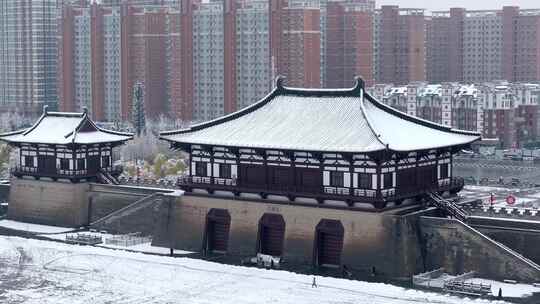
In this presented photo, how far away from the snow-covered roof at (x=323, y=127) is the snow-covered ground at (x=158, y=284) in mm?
6584

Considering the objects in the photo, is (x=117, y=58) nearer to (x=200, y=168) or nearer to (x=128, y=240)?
(x=128, y=240)

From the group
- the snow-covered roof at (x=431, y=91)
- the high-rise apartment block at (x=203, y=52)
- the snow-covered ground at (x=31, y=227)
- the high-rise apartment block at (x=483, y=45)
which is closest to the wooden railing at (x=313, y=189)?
the snow-covered ground at (x=31, y=227)

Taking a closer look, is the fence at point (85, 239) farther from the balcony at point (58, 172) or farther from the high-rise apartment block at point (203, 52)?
the high-rise apartment block at point (203, 52)

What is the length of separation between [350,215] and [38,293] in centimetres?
1518

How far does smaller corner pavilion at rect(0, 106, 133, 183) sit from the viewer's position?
216 feet

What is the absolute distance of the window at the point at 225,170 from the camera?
2212 inches

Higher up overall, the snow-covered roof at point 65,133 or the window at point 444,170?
the snow-covered roof at point 65,133

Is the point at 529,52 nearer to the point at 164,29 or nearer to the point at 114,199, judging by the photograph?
the point at 164,29

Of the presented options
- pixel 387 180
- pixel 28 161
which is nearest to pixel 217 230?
pixel 387 180

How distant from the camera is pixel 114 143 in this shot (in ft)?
222

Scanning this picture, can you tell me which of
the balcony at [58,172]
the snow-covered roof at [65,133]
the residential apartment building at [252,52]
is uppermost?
the residential apartment building at [252,52]

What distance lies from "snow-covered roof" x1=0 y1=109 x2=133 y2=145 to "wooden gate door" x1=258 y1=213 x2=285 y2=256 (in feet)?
52.6

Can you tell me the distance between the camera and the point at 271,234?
179ft

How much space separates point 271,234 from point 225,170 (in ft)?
14.5
